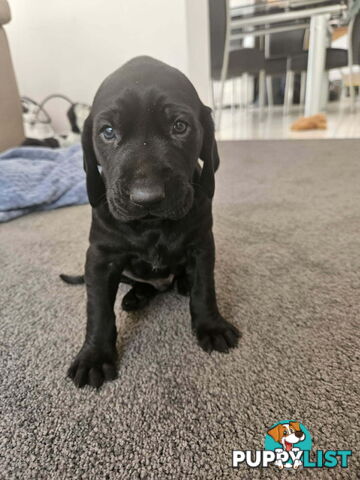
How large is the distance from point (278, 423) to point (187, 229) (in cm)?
52

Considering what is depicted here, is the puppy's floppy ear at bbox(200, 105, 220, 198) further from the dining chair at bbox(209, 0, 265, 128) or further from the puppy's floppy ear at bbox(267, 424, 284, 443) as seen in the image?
the dining chair at bbox(209, 0, 265, 128)

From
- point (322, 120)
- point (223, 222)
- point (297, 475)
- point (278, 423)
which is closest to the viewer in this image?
point (297, 475)

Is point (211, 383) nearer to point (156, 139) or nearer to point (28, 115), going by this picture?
point (156, 139)

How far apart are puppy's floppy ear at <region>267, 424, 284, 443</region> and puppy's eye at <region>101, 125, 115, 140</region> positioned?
776 mm

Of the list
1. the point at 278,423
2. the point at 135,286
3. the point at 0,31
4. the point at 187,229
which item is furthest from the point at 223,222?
the point at 0,31

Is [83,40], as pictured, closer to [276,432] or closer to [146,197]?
[146,197]

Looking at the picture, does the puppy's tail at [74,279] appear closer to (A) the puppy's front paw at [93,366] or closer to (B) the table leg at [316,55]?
(A) the puppy's front paw at [93,366]

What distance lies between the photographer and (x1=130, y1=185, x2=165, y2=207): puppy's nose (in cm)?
81

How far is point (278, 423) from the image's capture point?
76 centimetres

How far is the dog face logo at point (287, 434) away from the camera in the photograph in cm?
72

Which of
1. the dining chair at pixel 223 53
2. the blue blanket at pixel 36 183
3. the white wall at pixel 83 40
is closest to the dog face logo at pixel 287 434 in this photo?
the blue blanket at pixel 36 183

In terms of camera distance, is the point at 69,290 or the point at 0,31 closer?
the point at 69,290

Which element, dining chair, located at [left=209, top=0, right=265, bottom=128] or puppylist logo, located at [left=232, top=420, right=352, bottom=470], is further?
dining chair, located at [left=209, top=0, right=265, bottom=128]

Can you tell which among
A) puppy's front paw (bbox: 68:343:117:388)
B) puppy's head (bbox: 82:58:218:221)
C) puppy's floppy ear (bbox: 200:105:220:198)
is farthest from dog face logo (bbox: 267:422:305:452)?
puppy's floppy ear (bbox: 200:105:220:198)
